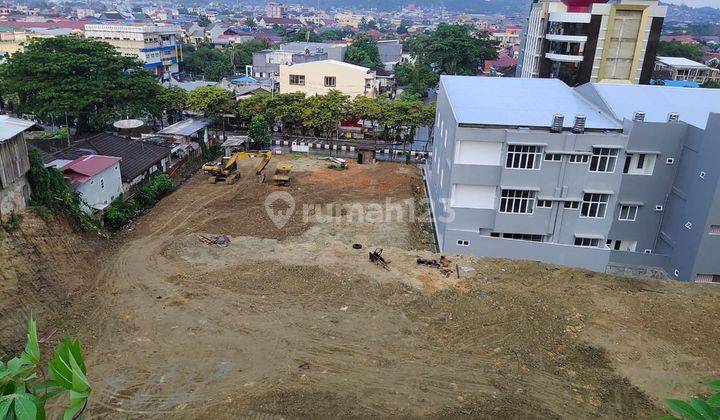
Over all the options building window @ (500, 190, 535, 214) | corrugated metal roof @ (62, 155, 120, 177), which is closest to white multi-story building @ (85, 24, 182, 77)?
corrugated metal roof @ (62, 155, 120, 177)

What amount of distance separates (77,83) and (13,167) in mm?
20515

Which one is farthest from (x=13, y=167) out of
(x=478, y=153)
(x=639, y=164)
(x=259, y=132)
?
(x=639, y=164)

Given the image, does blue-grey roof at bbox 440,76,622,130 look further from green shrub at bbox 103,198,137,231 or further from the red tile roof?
the red tile roof

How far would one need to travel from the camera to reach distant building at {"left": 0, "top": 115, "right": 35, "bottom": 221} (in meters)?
18.3

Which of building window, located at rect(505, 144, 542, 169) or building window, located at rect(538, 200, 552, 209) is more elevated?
building window, located at rect(505, 144, 542, 169)

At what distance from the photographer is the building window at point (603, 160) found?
73.2 feet

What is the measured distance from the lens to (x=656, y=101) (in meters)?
25.5

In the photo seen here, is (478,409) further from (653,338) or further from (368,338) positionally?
(653,338)

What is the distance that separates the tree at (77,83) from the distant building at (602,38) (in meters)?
36.5

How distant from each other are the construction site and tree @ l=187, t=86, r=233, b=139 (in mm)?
18553

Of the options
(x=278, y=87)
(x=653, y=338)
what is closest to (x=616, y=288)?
(x=653, y=338)

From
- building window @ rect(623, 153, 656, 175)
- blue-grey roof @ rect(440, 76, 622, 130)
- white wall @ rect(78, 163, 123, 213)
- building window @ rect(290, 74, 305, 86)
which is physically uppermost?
blue-grey roof @ rect(440, 76, 622, 130)

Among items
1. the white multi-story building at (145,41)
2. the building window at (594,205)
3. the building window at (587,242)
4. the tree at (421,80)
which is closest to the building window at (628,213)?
the building window at (594,205)

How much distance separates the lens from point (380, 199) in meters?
30.3
